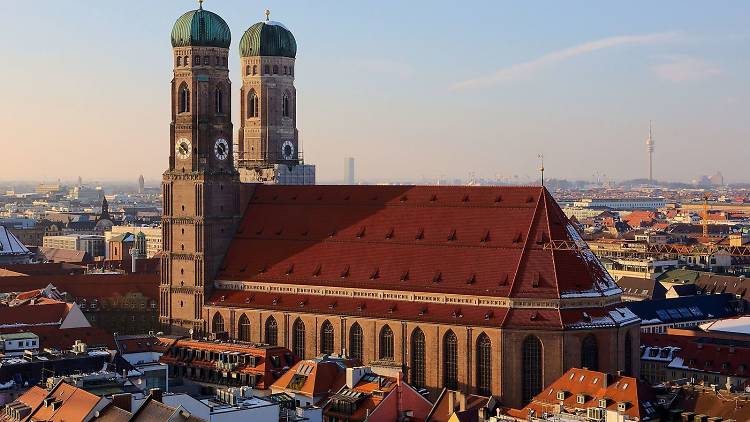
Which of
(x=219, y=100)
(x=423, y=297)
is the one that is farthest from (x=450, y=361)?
(x=219, y=100)

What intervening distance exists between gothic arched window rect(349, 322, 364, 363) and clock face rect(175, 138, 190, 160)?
27.6m

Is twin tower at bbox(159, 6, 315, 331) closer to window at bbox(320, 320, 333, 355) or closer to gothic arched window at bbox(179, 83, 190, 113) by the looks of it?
gothic arched window at bbox(179, 83, 190, 113)

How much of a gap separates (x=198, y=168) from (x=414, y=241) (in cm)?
2634

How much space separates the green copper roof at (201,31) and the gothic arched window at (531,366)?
48.1m

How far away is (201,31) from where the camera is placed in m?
140

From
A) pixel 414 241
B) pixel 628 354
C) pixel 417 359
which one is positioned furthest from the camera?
pixel 414 241

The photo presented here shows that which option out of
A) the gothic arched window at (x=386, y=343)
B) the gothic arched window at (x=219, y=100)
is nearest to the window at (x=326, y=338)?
the gothic arched window at (x=386, y=343)

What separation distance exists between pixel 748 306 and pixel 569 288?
6733 centimetres

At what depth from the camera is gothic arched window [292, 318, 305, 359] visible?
130750 millimetres

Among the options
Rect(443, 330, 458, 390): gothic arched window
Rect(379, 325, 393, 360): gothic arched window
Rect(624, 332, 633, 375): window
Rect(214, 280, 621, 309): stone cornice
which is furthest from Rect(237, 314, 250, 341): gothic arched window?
Rect(624, 332, 633, 375): window

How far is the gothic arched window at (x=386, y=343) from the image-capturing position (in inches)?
4899

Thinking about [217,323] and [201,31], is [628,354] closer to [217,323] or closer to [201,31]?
[217,323]

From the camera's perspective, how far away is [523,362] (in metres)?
117

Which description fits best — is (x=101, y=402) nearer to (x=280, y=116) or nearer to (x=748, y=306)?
(x=280, y=116)
